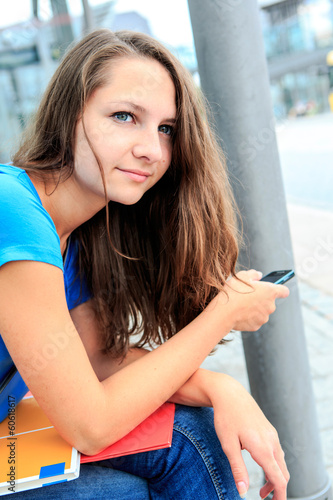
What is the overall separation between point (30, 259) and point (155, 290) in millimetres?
586

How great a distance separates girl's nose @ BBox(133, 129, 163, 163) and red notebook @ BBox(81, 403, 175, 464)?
0.58 m

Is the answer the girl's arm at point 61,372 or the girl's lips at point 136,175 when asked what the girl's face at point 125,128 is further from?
the girl's arm at point 61,372

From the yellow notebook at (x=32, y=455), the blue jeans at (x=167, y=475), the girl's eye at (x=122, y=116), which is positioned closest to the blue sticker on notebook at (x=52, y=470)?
the yellow notebook at (x=32, y=455)

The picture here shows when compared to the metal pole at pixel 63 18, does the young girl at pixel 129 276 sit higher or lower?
lower

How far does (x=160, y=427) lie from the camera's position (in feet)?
3.65

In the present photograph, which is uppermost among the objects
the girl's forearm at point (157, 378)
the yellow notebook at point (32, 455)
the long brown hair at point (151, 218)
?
the long brown hair at point (151, 218)

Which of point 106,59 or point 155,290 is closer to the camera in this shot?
point 106,59

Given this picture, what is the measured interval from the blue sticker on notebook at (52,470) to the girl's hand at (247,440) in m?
0.35

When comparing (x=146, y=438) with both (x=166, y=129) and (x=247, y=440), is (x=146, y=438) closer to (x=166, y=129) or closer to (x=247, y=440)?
(x=247, y=440)

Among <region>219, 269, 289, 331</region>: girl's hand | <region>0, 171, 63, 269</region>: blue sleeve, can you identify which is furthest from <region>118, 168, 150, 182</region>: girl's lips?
<region>219, 269, 289, 331</region>: girl's hand

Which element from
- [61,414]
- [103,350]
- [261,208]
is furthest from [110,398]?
[261,208]

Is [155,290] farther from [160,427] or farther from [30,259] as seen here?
[30,259]

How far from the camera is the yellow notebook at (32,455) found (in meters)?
0.93

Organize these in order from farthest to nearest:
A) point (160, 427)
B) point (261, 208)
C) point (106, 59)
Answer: point (261, 208)
point (106, 59)
point (160, 427)
